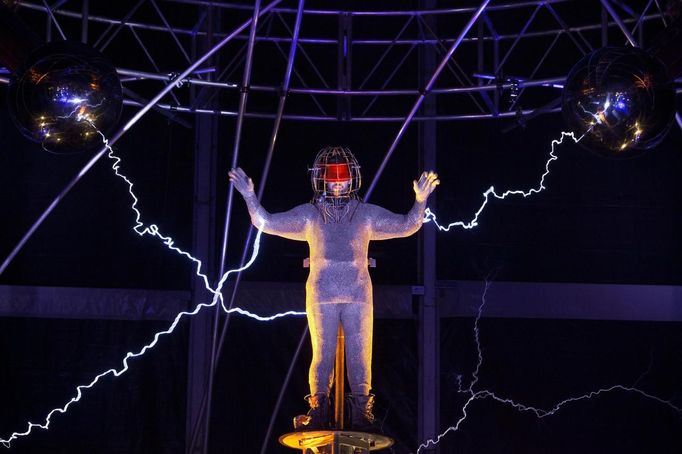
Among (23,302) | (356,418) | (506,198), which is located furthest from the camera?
(506,198)

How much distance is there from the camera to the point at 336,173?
5.22 metres

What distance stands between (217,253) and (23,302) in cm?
147

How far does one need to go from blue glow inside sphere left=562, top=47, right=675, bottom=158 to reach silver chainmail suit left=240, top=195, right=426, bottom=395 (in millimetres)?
944

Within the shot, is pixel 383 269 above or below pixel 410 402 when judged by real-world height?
above

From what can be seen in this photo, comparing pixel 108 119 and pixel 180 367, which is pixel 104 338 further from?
pixel 108 119

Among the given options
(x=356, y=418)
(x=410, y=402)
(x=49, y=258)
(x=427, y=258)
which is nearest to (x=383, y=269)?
(x=427, y=258)

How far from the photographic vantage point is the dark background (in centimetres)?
773

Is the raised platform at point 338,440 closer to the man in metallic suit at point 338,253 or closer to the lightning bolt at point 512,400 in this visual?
the man in metallic suit at point 338,253

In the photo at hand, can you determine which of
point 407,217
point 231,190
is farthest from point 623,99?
point 231,190

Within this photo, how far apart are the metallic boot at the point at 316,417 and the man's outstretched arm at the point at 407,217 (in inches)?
34.4

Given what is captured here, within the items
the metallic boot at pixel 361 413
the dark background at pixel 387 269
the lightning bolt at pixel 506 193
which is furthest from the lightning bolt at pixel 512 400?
the metallic boot at pixel 361 413

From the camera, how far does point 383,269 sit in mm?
8141

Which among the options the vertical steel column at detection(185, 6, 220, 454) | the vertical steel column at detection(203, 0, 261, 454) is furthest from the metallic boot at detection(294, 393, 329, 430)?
the vertical steel column at detection(185, 6, 220, 454)

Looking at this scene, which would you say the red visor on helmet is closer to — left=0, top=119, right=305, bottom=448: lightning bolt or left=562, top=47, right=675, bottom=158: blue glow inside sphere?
left=562, top=47, right=675, bottom=158: blue glow inside sphere
